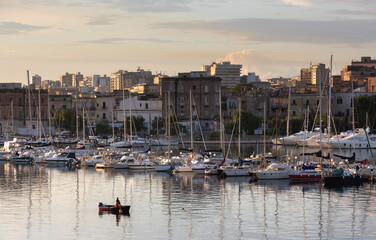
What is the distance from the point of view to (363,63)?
172875mm

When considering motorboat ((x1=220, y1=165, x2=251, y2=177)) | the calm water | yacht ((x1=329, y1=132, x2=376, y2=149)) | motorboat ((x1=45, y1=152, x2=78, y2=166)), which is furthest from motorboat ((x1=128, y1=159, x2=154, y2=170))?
yacht ((x1=329, y1=132, x2=376, y2=149))

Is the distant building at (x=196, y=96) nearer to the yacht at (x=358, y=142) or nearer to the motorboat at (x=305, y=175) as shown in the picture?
the yacht at (x=358, y=142)

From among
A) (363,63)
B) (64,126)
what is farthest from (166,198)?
(363,63)

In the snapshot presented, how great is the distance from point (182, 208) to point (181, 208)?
0.45 feet

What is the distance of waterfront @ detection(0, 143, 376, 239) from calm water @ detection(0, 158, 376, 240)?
0.15 feet

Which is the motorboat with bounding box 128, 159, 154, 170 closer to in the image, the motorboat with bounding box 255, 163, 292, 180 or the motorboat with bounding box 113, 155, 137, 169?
the motorboat with bounding box 113, 155, 137, 169

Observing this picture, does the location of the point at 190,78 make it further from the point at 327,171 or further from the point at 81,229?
the point at 81,229

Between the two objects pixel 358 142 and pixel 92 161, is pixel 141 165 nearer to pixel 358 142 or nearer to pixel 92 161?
pixel 92 161

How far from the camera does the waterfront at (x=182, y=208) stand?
40.3m

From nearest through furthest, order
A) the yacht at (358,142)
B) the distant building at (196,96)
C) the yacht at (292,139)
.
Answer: the yacht at (358,142) < the yacht at (292,139) < the distant building at (196,96)

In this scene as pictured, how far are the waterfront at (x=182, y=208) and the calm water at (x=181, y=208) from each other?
5 centimetres

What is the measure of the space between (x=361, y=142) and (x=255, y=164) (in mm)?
34248

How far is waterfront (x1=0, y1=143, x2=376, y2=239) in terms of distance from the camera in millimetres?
40281

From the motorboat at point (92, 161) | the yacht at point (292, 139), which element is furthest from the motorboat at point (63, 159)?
the yacht at point (292, 139)
